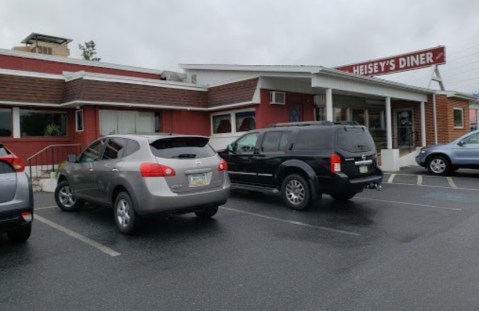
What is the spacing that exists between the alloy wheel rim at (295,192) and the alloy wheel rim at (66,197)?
15.0ft

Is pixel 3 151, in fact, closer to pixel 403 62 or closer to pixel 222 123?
pixel 222 123

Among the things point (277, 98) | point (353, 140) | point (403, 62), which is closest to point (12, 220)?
point (353, 140)

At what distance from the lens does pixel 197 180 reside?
6.10 meters

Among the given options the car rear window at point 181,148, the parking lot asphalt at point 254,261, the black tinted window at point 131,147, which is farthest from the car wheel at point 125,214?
the car rear window at point 181,148

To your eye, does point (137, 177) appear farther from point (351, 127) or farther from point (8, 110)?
point (8, 110)

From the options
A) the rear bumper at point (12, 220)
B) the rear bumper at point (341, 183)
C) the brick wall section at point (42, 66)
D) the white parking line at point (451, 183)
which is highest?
the brick wall section at point (42, 66)

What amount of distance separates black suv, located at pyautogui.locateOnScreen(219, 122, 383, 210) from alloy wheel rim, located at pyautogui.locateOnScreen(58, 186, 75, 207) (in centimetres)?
397

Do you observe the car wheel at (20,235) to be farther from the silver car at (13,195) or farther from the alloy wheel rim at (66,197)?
the alloy wheel rim at (66,197)

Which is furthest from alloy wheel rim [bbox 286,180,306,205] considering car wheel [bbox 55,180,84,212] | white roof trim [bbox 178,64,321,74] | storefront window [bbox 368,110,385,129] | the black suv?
storefront window [bbox 368,110,385,129]

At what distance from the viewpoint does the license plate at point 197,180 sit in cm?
602

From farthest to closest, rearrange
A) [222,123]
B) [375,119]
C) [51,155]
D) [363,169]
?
[375,119] < [222,123] < [51,155] < [363,169]

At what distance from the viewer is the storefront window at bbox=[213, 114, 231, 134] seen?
15.5m

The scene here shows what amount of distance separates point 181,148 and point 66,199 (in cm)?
337

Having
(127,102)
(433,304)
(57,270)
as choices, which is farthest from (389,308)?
(127,102)
